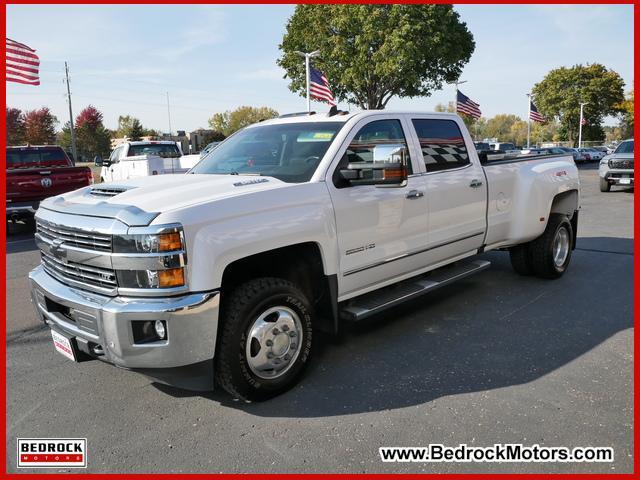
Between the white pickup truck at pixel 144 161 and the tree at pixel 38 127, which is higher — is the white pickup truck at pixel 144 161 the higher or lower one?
the lower one

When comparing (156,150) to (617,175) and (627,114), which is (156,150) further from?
(627,114)

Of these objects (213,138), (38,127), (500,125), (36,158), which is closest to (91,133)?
(38,127)

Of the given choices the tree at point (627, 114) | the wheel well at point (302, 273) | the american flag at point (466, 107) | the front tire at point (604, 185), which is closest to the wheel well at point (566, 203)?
the wheel well at point (302, 273)

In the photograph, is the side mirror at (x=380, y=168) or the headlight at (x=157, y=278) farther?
the side mirror at (x=380, y=168)

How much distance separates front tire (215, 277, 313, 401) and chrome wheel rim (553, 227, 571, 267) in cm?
405

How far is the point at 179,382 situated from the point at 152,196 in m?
1.20

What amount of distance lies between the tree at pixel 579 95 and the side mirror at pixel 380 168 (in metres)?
71.0

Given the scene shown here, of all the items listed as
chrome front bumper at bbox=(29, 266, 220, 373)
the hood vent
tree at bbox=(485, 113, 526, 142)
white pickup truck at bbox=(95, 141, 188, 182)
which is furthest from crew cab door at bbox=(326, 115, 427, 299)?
tree at bbox=(485, 113, 526, 142)

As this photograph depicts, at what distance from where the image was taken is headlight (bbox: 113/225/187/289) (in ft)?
9.43

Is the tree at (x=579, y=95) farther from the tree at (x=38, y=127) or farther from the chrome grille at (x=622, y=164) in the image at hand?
the tree at (x=38, y=127)

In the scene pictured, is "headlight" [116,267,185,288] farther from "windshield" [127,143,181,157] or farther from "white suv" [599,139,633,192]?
"white suv" [599,139,633,192]

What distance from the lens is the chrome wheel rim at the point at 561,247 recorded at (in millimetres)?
6297

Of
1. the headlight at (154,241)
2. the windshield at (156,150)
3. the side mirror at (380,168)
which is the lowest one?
the headlight at (154,241)

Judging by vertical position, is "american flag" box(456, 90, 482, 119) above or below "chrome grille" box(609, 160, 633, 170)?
→ above
